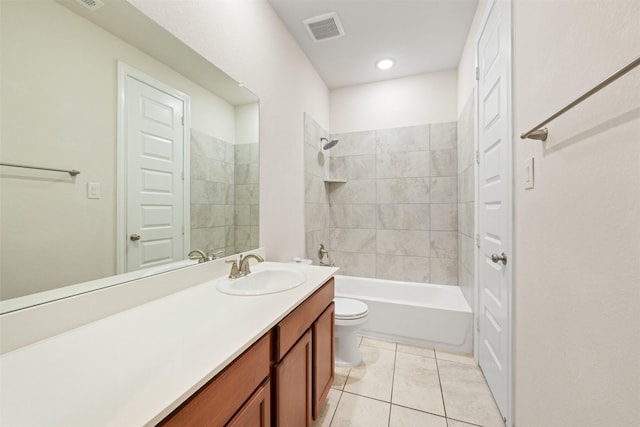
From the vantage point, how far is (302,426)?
1078mm

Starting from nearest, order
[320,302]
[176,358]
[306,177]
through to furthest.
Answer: [176,358], [320,302], [306,177]

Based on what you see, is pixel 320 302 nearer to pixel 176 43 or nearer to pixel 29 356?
pixel 29 356

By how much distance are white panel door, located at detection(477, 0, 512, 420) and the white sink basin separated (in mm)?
1079

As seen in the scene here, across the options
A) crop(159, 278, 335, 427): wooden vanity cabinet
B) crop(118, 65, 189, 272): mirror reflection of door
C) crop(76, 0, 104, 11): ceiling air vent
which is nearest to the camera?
crop(159, 278, 335, 427): wooden vanity cabinet

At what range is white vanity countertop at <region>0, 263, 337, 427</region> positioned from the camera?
1.46 feet

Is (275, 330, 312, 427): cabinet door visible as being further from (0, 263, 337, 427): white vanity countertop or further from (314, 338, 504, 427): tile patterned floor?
(314, 338, 504, 427): tile patterned floor

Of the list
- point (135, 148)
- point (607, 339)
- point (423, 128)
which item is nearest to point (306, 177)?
point (423, 128)

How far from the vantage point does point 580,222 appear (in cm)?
75

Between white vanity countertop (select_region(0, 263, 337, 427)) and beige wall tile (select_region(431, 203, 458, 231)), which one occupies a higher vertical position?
beige wall tile (select_region(431, 203, 458, 231))

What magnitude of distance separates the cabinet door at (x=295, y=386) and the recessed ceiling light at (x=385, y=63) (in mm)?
2588

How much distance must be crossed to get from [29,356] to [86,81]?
2.64 feet

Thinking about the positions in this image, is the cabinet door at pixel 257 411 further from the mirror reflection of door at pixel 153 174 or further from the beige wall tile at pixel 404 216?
the beige wall tile at pixel 404 216

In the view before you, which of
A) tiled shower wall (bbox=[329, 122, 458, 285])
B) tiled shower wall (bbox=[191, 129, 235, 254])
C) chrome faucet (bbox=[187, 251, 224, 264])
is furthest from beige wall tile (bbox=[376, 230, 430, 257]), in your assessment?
chrome faucet (bbox=[187, 251, 224, 264])

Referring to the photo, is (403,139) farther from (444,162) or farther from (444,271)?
(444,271)
